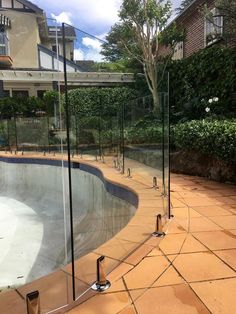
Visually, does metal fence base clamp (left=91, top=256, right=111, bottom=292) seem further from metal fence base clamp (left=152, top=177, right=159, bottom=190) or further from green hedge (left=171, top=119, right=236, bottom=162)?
green hedge (left=171, top=119, right=236, bottom=162)

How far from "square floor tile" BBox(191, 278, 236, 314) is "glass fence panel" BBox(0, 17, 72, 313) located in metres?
0.92

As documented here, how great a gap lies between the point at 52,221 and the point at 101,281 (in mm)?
3966

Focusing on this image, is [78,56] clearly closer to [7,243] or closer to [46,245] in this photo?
[46,245]

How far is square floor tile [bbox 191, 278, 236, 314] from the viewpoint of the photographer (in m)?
2.12

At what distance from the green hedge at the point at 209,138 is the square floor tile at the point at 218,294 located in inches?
133

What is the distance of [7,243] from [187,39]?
35.0 feet

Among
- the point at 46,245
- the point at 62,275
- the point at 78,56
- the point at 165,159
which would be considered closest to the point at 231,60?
the point at 165,159

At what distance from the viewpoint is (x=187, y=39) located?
12992 millimetres

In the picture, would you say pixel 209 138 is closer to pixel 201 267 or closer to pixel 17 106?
pixel 201 267

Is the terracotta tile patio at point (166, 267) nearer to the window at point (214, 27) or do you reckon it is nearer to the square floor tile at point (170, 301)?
the square floor tile at point (170, 301)

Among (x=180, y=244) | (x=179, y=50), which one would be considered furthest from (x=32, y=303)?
(x=179, y=50)

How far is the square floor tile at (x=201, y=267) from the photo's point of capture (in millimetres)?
2553

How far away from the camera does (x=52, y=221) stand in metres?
6.20

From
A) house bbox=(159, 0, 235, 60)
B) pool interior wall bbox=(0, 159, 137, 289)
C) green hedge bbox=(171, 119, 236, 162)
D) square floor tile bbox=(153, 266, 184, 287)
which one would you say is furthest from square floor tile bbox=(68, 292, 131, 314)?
house bbox=(159, 0, 235, 60)
